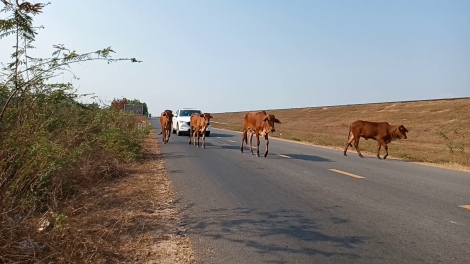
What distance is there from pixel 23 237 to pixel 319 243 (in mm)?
3422

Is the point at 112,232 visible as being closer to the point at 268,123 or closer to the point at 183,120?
the point at 268,123

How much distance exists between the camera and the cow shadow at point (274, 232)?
209 inches

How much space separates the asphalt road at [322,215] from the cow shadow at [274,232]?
0.04 feet

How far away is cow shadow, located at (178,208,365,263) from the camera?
5.31m

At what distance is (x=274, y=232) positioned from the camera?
6.06 metres

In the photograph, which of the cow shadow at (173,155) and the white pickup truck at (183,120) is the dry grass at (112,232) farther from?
the white pickup truck at (183,120)

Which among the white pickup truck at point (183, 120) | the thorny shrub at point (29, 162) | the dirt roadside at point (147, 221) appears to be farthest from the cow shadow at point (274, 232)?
the white pickup truck at point (183, 120)

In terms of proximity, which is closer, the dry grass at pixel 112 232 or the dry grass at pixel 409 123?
the dry grass at pixel 112 232

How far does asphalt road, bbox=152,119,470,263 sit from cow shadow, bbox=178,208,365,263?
0.01 metres

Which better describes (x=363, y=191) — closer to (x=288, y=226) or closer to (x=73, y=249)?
(x=288, y=226)

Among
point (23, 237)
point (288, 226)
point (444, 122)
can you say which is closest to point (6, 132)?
point (23, 237)

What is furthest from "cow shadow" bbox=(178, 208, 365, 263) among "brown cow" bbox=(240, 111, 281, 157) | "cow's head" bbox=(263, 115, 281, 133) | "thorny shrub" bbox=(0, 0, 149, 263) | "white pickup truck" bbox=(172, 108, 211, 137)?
"white pickup truck" bbox=(172, 108, 211, 137)

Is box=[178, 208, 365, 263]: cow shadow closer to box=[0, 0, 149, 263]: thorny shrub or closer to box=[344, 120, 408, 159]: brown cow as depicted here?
box=[0, 0, 149, 263]: thorny shrub

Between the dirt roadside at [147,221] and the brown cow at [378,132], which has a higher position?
the brown cow at [378,132]
